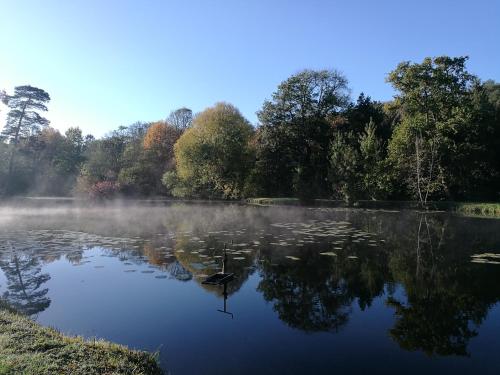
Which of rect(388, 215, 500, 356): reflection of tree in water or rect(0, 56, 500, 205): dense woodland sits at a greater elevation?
rect(0, 56, 500, 205): dense woodland

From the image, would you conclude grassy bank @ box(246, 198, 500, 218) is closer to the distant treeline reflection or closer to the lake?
the distant treeline reflection

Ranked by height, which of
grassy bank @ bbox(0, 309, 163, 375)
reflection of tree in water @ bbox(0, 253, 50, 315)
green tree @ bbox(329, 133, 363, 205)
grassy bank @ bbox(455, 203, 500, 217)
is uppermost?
green tree @ bbox(329, 133, 363, 205)

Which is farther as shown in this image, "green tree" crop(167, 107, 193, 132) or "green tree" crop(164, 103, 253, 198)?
"green tree" crop(167, 107, 193, 132)

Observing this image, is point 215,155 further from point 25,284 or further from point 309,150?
point 25,284

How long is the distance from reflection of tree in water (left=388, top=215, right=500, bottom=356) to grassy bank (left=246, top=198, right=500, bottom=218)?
2120 cm

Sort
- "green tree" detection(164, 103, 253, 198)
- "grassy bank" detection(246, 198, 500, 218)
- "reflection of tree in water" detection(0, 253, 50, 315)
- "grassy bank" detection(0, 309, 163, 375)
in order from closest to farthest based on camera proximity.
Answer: "grassy bank" detection(0, 309, 163, 375), "reflection of tree in water" detection(0, 253, 50, 315), "grassy bank" detection(246, 198, 500, 218), "green tree" detection(164, 103, 253, 198)

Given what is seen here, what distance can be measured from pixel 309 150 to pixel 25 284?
1814 inches

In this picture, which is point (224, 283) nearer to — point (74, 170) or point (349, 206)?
point (349, 206)

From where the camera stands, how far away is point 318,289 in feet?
34.7

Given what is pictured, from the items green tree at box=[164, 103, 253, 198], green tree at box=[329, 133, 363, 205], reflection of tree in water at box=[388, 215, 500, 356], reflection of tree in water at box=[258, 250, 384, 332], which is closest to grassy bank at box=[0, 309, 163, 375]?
reflection of tree in water at box=[258, 250, 384, 332]

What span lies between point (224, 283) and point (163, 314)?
2446 millimetres

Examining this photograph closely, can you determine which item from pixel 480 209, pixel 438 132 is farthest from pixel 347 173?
pixel 480 209

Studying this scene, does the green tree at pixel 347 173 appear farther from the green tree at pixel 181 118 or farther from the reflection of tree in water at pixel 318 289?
the green tree at pixel 181 118

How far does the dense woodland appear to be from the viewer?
41.3 meters
